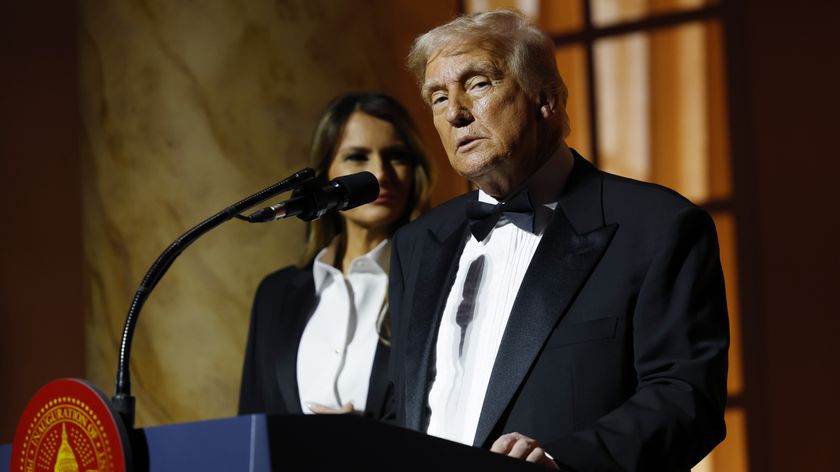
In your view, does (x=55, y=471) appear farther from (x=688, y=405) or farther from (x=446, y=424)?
(x=688, y=405)

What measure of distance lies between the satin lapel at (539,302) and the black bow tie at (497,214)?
0.31ft

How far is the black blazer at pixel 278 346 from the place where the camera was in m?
3.08

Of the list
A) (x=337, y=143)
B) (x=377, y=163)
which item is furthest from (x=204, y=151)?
(x=377, y=163)

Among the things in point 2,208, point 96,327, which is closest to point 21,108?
point 2,208

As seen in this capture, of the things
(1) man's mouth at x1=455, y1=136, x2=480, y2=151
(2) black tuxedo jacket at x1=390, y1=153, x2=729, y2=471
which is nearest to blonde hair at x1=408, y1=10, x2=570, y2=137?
(1) man's mouth at x1=455, y1=136, x2=480, y2=151

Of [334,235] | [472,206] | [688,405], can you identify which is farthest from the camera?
[334,235]

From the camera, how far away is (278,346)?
3.17m

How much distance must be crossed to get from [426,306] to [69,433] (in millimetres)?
858

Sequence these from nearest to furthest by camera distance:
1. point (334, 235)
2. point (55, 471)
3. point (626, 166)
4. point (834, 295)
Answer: point (55, 471)
point (334, 235)
point (834, 295)
point (626, 166)

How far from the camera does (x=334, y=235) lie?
3.36m

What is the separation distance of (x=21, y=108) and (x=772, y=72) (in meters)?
2.66

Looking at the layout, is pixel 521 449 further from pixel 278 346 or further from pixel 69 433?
pixel 278 346

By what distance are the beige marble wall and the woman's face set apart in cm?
35

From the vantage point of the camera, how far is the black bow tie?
87.3 inches
